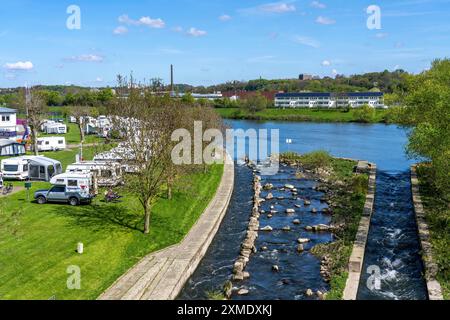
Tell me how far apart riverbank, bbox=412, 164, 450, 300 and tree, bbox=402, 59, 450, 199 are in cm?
131

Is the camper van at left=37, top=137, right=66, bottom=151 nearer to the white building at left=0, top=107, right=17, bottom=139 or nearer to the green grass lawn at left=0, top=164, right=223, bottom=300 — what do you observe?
the white building at left=0, top=107, right=17, bottom=139

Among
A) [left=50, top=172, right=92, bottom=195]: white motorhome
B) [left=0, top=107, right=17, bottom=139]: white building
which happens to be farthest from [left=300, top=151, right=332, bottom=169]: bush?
[left=0, top=107, right=17, bottom=139]: white building

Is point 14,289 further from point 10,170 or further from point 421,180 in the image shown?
point 421,180

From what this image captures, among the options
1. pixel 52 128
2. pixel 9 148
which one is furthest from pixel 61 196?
pixel 52 128

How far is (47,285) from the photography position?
19016 mm

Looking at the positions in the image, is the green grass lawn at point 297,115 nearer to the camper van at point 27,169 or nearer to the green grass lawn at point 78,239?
the camper van at point 27,169

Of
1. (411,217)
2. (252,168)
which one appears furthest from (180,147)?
(252,168)

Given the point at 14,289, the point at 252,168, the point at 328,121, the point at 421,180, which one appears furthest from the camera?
the point at 328,121

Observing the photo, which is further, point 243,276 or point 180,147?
point 180,147

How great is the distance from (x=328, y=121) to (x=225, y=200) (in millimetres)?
106002

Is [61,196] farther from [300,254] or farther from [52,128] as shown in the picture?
[52,128]

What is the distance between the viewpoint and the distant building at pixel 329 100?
168 metres

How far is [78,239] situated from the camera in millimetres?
24797
